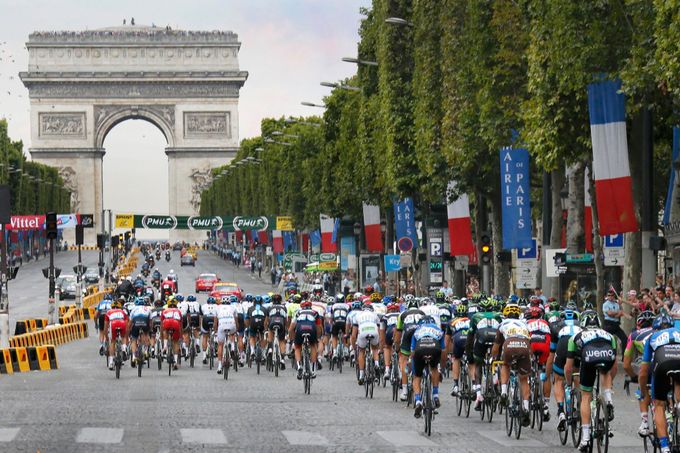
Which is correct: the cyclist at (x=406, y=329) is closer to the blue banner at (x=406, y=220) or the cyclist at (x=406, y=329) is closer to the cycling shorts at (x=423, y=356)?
the cycling shorts at (x=423, y=356)

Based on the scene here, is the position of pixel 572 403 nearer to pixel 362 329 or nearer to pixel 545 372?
pixel 545 372

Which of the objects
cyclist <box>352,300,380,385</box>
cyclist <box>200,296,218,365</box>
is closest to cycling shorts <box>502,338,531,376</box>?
cyclist <box>352,300,380,385</box>

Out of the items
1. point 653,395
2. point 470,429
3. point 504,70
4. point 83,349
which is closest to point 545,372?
point 470,429

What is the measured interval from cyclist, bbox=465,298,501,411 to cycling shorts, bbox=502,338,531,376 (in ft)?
7.52

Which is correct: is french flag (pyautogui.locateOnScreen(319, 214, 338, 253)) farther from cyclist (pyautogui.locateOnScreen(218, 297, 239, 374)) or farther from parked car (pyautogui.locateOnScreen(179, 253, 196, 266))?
cyclist (pyautogui.locateOnScreen(218, 297, 239, 374))

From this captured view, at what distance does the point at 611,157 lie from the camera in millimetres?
38156

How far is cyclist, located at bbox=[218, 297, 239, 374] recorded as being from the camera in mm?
39812

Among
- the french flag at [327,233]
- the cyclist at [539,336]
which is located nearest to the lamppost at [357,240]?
the french flag at [327,233]

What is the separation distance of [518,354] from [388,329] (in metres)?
7.74

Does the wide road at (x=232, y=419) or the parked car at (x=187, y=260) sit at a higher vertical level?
the parked car at (x=187, y=260)

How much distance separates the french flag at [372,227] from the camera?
77.2m

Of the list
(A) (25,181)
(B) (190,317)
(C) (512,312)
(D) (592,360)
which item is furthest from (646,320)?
(A) (25,181)

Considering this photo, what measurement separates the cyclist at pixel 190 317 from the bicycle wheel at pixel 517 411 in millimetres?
18998

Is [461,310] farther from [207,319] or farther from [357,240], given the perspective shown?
[357,240]
